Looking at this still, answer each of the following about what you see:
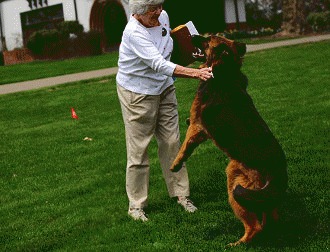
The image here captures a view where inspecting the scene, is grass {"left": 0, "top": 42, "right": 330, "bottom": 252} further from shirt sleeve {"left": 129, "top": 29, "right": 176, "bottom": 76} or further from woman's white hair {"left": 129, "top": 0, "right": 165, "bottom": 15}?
woman's white hair {"left": 129, "top": 0, "right": 165, "bottom": 15}

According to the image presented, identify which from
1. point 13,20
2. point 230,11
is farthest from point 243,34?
point 13,20

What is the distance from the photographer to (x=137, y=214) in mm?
5695

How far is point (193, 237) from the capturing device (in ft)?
16.6

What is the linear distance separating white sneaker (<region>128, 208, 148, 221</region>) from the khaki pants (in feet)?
0.12

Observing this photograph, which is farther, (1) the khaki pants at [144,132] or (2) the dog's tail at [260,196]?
(1) the khaki pants at [144,132]

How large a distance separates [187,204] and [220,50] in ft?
6.00

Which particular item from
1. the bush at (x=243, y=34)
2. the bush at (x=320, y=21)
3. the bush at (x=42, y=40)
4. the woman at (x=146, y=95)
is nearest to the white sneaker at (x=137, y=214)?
the woman at (x=146, y=95)

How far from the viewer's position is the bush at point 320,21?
30.4 metres

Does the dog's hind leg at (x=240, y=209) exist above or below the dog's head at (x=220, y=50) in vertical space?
below

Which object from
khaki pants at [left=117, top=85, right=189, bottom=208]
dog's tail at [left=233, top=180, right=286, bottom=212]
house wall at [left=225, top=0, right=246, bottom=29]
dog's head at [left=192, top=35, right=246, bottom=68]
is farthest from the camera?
house wall at [left=225, top=0, right=246, bottom=29]

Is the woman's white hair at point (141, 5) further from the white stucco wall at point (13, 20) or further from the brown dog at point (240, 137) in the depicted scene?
the white stucco wall at point (13, 20)

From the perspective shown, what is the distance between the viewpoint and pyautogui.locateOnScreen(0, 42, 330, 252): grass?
513 centimetres

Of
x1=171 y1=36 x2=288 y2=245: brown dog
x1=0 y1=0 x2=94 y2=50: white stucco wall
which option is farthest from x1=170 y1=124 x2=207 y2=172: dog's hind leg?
x1=0 y1=0 x2=94 y2=50: white stucco wall

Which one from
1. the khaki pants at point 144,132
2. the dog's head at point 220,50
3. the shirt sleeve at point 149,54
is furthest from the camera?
the khaki pants at point 144,132
